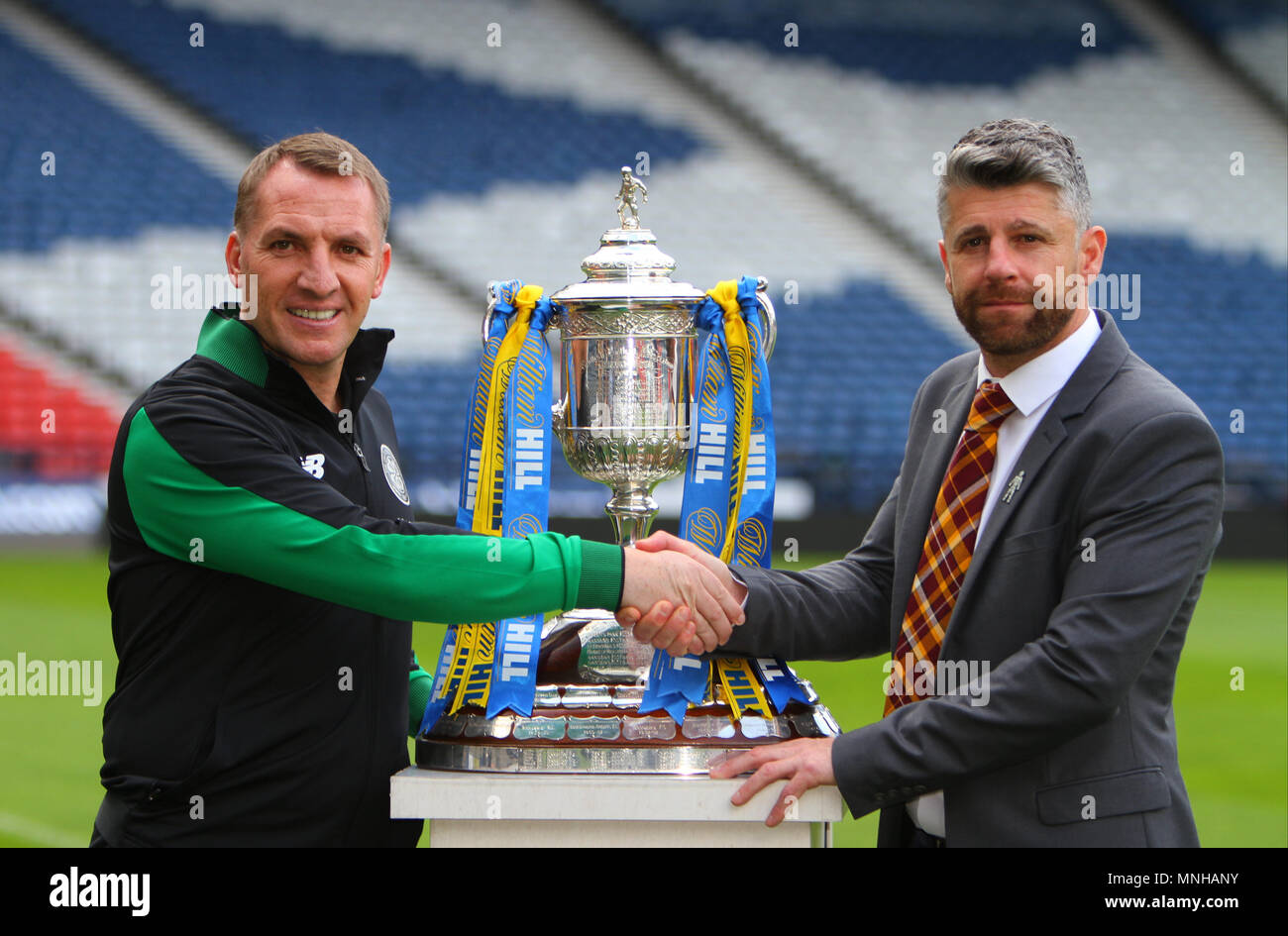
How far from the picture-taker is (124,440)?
1860 mm

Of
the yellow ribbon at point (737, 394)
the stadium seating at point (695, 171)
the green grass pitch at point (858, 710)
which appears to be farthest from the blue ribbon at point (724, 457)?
the stadium seating at point (695, 171)

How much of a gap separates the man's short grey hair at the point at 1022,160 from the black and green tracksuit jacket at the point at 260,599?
2.27 feet

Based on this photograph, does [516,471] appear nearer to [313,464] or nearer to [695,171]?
[313,464]

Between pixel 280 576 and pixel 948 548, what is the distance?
2.92 feet

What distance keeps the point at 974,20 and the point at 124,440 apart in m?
11.9

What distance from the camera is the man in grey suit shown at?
172 centimetres

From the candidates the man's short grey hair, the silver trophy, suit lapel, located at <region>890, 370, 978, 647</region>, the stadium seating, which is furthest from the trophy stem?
the stadium seating

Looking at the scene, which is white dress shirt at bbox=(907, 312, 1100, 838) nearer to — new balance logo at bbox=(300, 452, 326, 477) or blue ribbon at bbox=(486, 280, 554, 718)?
blue ribbon at bbox=(486, 280, 554, 718)

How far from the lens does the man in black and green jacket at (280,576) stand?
177cm

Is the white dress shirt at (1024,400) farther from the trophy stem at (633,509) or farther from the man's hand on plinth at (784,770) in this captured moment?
the trophy stem at (633,509)

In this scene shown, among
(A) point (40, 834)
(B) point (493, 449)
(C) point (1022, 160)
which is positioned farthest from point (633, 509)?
(A) point (40, 834)

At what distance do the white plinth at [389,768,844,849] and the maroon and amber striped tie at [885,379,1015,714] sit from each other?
→ 0.29m

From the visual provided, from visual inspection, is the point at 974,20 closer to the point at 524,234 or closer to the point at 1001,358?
the point at 524,234

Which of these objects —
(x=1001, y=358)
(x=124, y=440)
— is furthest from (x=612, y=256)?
(x=124, y=440)
